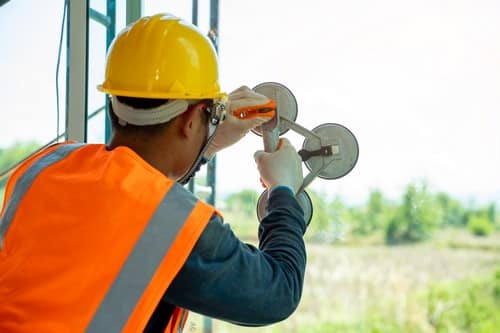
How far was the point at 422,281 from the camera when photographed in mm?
2104

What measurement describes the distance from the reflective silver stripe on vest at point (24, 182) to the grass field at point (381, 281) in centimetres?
110

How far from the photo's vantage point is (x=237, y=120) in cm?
136

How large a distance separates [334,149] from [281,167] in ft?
0.83

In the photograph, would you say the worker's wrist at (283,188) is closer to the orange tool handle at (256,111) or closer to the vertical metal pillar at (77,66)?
the orange tool handle at (256,111)

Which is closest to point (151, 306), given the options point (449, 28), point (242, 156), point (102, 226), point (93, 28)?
point (102, 226)

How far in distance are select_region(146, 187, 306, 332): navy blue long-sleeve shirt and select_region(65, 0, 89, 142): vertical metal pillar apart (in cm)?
95

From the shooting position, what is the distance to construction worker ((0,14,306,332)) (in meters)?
0.99

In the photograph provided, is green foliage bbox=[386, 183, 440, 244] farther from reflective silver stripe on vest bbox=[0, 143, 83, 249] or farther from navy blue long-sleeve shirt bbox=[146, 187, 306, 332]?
reflective silver stripe on vest bbox=[0, 143, 83, 249]

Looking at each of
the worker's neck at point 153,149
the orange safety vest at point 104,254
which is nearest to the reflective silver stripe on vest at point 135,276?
the orange safety vest at point 104,254

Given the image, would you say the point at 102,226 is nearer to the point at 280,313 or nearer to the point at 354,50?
the point at 280,313

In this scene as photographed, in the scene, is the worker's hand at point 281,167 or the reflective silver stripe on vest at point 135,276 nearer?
the reflective silver stripe on vest at point 135,276

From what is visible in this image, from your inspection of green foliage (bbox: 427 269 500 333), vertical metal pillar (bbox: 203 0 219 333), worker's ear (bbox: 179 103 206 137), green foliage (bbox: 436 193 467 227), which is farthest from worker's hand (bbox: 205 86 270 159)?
green foliage (bbox: 427 269 500 333)

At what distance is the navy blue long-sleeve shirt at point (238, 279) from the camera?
1.01m

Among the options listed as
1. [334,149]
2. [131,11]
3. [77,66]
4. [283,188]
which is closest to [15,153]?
[77,66]
